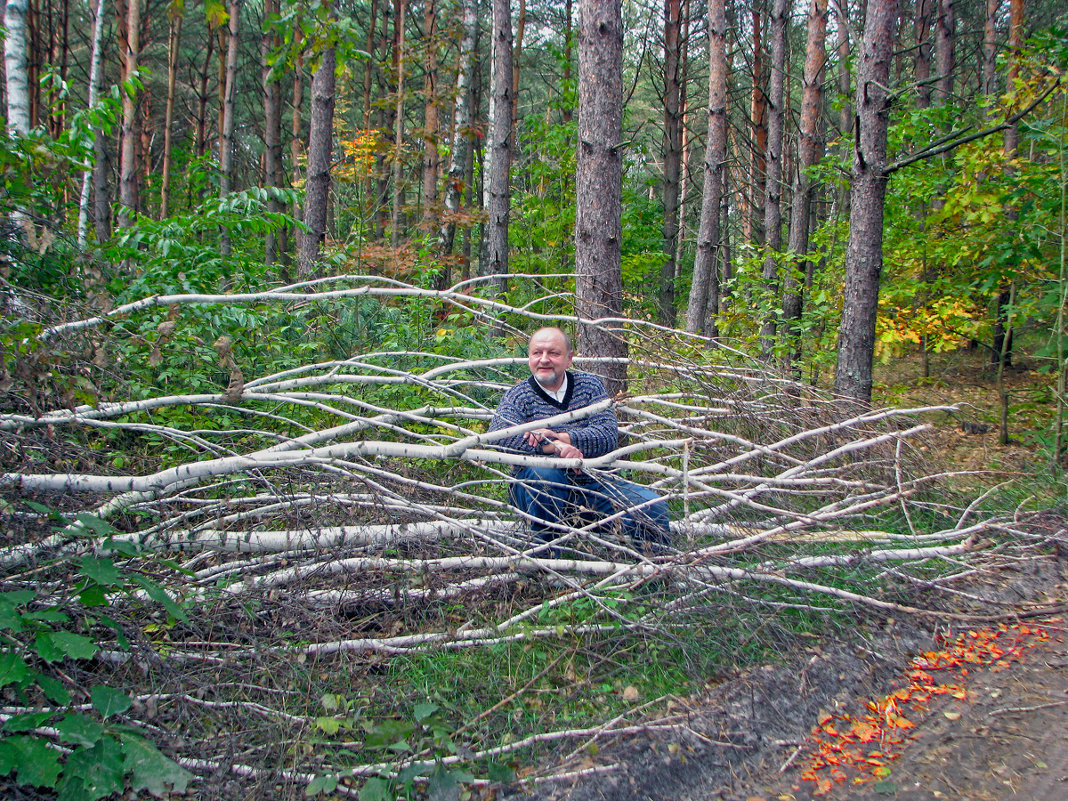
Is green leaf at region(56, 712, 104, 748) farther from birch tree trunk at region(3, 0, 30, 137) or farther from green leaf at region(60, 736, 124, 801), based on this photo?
birch tree trunk at region(3, 0, 30, 137)

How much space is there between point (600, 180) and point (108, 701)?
4.30m

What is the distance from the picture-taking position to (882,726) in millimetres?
2791

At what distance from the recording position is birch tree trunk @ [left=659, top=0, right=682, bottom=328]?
14.1 m

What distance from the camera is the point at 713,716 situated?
2719 mm

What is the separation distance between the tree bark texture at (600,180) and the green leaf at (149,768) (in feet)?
11.6

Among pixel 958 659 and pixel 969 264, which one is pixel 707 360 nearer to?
pixel 958 659

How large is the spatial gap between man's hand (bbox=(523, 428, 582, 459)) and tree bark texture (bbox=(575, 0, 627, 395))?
149cm

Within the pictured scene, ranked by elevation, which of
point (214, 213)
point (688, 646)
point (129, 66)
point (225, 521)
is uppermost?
point (129, 66)

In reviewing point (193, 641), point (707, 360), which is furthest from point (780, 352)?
point (193, 641)

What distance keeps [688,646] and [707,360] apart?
2380 mm

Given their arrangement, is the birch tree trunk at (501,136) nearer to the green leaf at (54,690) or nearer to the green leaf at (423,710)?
the green leaf at (423,710)

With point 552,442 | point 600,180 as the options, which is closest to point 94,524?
point 552,442

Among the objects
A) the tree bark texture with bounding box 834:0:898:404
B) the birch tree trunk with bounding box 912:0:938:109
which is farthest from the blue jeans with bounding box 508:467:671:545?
the birch tree trunk with bounding box 912:0:938:109

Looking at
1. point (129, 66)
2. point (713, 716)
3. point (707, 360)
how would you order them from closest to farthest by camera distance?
point (713, 716) < point (707, 360) < point (129, 66)
